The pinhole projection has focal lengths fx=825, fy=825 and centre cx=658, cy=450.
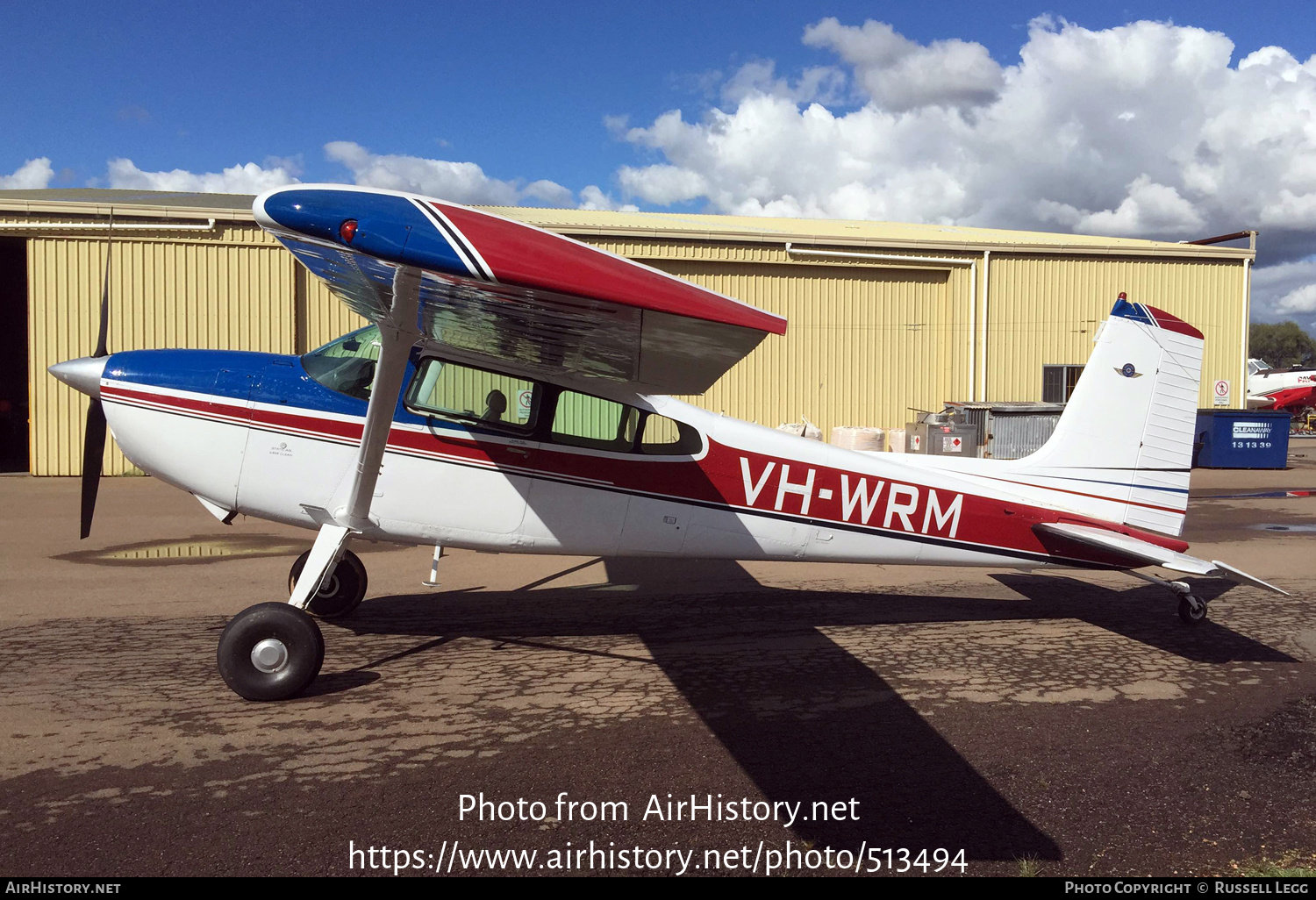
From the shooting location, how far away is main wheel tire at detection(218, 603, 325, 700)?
4.58m

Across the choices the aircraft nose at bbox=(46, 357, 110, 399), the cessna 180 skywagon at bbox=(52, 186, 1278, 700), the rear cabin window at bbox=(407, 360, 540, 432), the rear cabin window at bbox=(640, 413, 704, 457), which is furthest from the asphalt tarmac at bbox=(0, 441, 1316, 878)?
the aircraft nose at bbox=(46, 357, 110, 399)

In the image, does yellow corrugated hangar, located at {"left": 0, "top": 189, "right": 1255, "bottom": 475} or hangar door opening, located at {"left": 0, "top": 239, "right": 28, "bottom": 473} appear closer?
yellow corrugated hangar, located at {"left": 0, "top": 189, "right": 1255, "bottom": 475}

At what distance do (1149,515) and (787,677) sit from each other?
3419mm

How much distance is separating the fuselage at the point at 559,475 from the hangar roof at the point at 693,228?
13.5 meters

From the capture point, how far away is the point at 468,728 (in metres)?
4.31

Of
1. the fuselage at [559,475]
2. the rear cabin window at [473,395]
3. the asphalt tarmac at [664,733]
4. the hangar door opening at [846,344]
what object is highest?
the hangar door opening at [846,344]

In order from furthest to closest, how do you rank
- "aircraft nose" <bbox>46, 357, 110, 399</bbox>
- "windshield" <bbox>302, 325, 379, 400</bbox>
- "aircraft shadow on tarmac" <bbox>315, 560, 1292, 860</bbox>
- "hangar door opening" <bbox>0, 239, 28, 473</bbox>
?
"hangar door opening" <bbox>0, 239, 28, 473</bbox> < "windshield" <bbox>302, 325, 379, 400</bbox> < "aircraft nose" <bbox>46, 357, 110, 399</bbox> < "aircraft shadow on tarmac" <bbox>315, 560, 1292, 860</bbox>

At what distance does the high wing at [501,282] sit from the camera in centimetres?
332

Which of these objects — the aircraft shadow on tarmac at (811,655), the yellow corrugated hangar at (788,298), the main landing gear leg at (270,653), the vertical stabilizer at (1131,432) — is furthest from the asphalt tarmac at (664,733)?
the yellow corrugated hangar at (788,298)

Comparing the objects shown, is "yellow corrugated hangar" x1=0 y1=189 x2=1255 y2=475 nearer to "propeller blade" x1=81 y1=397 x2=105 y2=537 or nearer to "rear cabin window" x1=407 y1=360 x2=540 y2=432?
"propeller blade" x1=81 y1=397 x2=105 y2=537

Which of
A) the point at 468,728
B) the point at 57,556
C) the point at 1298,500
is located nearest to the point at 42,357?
the point at 57,556

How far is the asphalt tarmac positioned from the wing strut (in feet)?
2.24

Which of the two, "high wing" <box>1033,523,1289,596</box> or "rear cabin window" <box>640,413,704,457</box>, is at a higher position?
"rear cabin window" <box>640,413,704,457</box>

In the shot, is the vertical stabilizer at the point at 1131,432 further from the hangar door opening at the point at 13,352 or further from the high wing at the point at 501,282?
the hangar door opening at the point at 13,352
